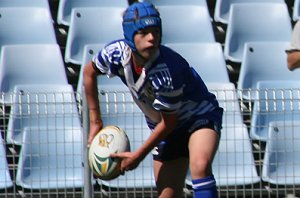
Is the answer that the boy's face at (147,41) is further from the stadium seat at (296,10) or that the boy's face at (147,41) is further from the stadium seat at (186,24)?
the stadium seat at (296,10)

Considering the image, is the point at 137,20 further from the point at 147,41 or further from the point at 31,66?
the point at 31,66

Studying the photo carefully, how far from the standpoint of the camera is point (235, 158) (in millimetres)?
6637

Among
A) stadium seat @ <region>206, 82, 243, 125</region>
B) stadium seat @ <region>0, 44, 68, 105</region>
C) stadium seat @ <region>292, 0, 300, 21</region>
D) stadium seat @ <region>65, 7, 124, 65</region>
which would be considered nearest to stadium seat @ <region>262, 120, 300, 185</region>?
stadium seat @ <region>206, 82, 243, 125</region>

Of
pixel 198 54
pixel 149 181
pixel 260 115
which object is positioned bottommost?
pixel 149 181

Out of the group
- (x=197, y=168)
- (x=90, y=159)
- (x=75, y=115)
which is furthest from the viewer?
(x=75, y=115)

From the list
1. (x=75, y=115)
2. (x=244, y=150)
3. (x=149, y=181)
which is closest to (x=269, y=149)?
(x=244, y=150)

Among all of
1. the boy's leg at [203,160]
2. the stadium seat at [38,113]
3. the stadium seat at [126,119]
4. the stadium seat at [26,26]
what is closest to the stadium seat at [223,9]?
the stadium seat at [26,26]

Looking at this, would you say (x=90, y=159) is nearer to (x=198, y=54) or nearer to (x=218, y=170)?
A: (x=218, y=170)

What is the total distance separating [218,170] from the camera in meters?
6.68

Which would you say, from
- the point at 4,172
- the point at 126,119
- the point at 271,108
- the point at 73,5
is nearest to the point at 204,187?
the point at 126,119

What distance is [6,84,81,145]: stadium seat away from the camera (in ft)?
21.1

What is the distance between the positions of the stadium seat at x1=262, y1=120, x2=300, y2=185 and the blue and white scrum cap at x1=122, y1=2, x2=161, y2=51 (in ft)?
5.78

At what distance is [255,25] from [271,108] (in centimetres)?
173

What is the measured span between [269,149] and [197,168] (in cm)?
168
